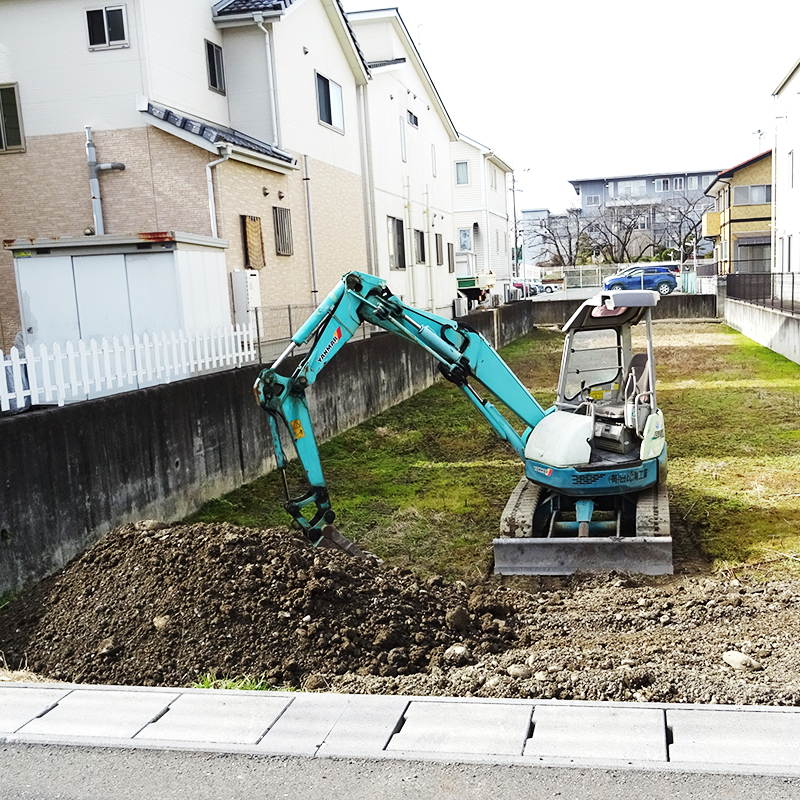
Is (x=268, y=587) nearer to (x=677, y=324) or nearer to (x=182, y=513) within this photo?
(x=182, y=513)

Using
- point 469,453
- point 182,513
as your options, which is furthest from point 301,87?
point 182,513

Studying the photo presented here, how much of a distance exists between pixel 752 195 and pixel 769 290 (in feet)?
78.7

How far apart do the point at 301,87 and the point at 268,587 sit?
1644 centimetres

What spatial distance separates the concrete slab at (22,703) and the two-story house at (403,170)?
21.1 m

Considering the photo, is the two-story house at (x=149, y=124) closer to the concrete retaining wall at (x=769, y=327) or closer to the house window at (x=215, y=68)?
the house window at (x=215, y=68)

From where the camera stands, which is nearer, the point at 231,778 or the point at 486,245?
the point at 231,778

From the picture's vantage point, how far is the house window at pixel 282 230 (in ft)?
62.7

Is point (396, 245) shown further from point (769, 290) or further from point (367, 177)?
point (769, 290)

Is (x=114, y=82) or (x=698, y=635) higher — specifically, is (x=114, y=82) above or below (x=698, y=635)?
above

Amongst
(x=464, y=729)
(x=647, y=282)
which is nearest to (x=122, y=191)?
(x=464, y=729)

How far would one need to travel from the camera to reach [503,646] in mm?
5934

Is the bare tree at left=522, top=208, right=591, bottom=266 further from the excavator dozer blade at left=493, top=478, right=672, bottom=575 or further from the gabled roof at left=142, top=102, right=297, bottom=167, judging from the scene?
the excavator dozer blade at left=493, top=478, right=672, bottom=575

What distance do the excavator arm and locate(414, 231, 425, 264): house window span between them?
2021 cm

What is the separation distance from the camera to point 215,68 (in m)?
18.2
